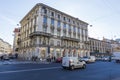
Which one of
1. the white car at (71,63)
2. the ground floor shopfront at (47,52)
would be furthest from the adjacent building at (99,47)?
the white car at (71,63)

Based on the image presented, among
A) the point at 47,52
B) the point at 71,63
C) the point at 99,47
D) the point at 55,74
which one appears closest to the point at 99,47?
the point at 99,47

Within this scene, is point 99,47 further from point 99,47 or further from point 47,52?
point 47,52

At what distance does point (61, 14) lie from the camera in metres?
56.1

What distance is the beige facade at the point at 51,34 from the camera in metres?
47.4

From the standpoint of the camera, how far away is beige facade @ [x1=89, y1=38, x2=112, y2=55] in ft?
279

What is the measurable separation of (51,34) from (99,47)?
51.0 m

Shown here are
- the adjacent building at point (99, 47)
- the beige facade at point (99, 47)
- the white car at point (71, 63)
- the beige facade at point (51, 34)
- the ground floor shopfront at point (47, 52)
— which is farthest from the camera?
the beige facade at point (99, 47)

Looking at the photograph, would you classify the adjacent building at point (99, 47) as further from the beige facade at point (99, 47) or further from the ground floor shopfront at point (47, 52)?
the ground floor shopfront at point (47, 52)

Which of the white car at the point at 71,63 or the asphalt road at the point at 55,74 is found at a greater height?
the white car at the point at 71,63

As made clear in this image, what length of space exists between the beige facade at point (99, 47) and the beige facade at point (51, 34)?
20644mm

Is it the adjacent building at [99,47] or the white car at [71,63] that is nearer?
the white car at [71,63]

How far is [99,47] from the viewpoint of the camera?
92.7m

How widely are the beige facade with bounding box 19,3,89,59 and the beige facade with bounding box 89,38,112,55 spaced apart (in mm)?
20644

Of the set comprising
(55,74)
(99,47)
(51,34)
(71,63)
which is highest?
(51,34)
